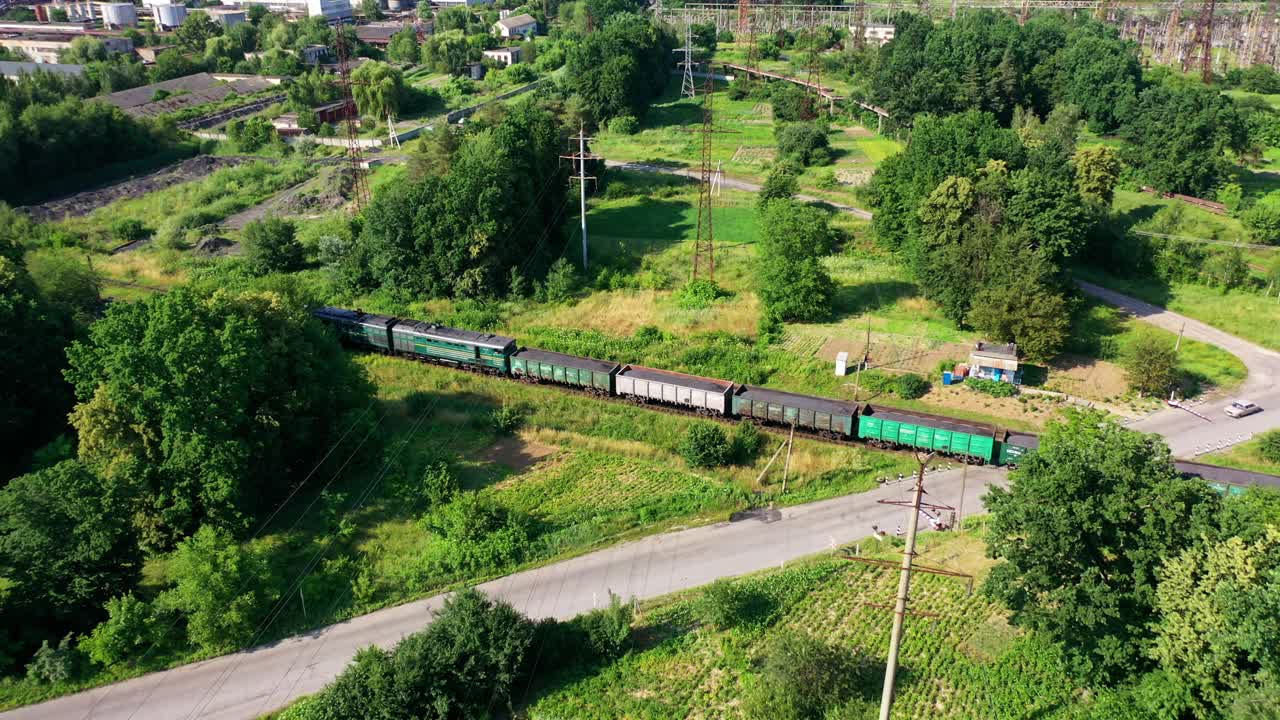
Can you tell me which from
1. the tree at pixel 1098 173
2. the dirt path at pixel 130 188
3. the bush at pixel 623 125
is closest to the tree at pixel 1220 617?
the tree at pixel 1098 173

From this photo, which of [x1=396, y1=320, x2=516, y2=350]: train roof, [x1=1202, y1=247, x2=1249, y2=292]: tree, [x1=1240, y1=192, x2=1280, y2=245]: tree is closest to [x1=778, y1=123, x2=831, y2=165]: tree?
[x1=1240, y1=192, x2=1280, y2=245]: tree

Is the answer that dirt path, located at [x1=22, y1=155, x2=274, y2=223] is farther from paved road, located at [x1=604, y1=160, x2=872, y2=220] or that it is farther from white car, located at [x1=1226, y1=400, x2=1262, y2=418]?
white car, located at [x1=1226, y1=400, x2=1262, y2=418]

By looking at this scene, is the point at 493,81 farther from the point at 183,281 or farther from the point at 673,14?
the point at 183,281

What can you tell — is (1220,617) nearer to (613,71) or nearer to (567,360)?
(567,360)

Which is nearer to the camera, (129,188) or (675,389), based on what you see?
(675,389)

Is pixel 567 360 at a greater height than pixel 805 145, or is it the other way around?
pixel 805 145

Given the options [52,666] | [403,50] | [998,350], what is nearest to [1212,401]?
[998,350]
